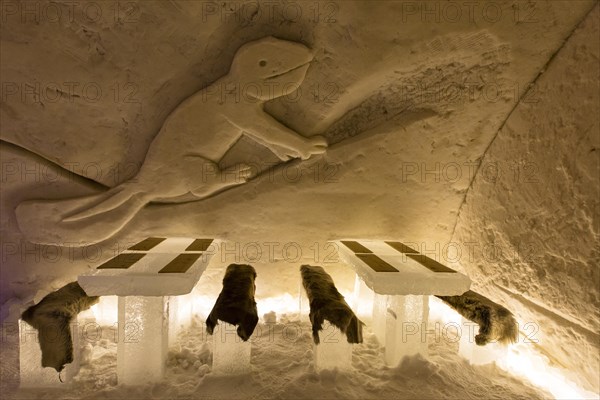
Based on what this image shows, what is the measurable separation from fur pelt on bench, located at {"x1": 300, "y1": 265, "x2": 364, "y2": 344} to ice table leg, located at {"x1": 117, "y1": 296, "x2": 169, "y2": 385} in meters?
0.89

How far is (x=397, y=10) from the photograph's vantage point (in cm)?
203

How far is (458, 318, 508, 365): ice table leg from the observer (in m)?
2.32

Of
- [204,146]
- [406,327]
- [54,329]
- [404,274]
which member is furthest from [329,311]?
[54,329]

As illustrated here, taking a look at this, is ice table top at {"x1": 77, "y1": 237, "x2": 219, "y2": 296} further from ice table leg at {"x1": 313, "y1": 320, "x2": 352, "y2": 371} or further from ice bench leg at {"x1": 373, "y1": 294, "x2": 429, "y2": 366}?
ice bench leg at {"x1": 373, "y1": 294, "x2": 429, "y2": 366}

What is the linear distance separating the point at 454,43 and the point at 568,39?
26.9 inches

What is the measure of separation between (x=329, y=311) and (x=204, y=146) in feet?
4.36

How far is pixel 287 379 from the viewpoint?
2131 mm

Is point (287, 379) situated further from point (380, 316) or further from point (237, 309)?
A: point (380, 316)

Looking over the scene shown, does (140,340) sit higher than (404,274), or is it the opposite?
(404,274)

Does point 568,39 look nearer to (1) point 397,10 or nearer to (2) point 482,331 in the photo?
(1) point 397,10

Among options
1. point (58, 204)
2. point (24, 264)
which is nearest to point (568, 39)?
point (58, 204)

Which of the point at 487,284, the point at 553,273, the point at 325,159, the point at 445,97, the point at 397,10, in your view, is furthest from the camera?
the point at 487,284

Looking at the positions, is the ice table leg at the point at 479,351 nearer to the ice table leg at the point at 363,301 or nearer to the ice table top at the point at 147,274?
the ice table leg at the point at 363,301

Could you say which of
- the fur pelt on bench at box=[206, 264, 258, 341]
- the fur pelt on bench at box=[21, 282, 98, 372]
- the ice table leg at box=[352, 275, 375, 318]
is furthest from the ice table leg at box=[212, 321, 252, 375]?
the ice table leg at box=[352, 275, 375, 318]
